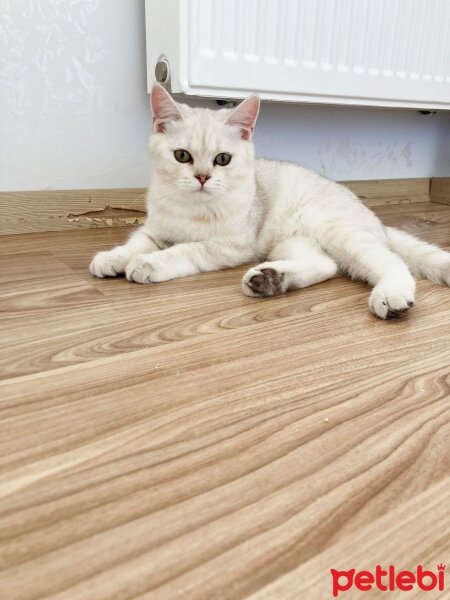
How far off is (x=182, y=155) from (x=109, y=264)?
32 centimetres

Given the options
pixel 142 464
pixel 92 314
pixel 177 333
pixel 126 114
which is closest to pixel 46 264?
pixel 92 314

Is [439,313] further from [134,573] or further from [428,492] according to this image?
[134,573]

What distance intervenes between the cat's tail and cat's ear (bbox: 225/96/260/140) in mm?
483

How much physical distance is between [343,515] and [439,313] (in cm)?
66

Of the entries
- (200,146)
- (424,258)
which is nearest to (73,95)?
(200,146)

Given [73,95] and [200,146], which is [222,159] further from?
[73,95]

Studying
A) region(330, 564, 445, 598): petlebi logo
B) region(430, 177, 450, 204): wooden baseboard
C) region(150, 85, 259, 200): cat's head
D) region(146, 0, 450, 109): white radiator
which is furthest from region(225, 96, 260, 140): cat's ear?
region(430, 177, 450, 204): wooden baseboard

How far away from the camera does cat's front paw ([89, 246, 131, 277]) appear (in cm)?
116

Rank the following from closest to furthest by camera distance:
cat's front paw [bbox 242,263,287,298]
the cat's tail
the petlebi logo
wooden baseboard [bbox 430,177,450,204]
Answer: the petlebi logo, cat's front paw [bbox 242,263,287,298], the cat's tail, wooden baseboard [bbox 430,177,450,204]

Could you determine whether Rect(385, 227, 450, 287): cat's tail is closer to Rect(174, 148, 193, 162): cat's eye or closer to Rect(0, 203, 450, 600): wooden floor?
Rect(0, 203, 450, 600): wooden floor

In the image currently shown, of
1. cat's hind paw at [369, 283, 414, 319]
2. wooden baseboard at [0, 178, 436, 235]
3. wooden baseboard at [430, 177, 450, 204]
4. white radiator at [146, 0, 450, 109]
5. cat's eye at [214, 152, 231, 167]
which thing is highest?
white radiator at [146, 0, 450, 109]

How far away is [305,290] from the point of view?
1144 mm

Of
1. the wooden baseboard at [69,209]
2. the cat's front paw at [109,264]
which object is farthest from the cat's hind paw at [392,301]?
the wooden baseboard at [69,209]

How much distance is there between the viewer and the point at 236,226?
129cm
